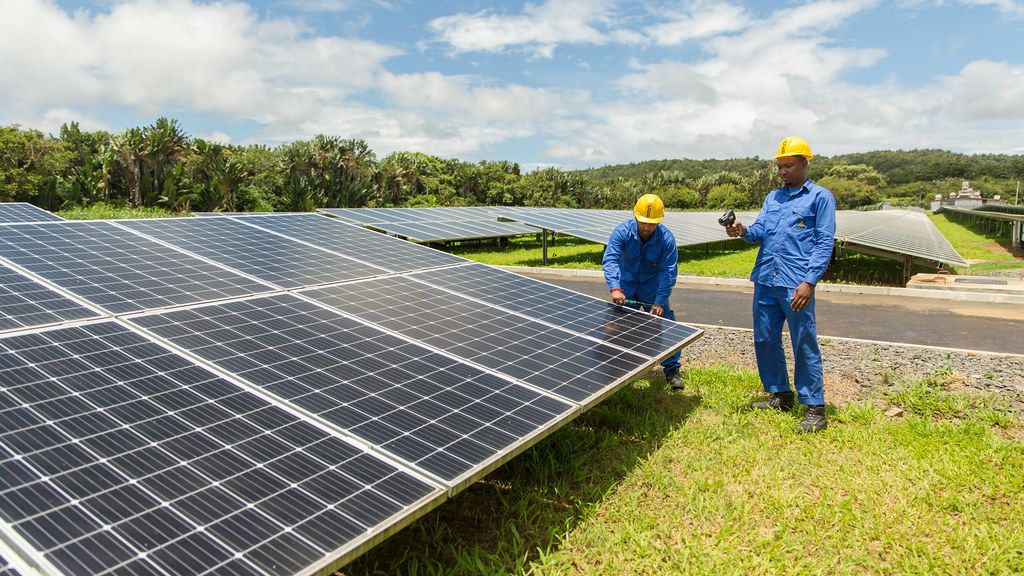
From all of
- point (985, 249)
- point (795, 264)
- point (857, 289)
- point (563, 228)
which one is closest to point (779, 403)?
point (795, 264)

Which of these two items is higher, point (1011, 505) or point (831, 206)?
point (831, 206)

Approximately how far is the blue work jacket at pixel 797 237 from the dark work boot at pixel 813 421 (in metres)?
1.36

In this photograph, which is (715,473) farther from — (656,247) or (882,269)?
(882,269)

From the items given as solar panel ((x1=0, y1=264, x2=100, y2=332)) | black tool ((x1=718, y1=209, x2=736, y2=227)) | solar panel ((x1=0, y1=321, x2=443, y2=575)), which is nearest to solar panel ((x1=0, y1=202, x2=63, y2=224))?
solar panel ((x1=0, y1=264, x2=100, y2=332))

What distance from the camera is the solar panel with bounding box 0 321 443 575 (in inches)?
95.9

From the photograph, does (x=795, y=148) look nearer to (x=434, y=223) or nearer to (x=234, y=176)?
(x=434, y=223)

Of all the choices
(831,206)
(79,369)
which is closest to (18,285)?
(79,369)

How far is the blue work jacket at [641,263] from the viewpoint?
692 centimetres

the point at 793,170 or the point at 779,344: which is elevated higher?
the point at 793,170

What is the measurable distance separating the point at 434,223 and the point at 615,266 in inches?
776

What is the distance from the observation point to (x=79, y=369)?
150 inches

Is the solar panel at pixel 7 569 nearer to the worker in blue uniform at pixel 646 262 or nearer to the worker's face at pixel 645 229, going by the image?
the worker in blue uniform at pixel 646 262

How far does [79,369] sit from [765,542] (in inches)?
193

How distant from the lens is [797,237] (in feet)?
19.3
